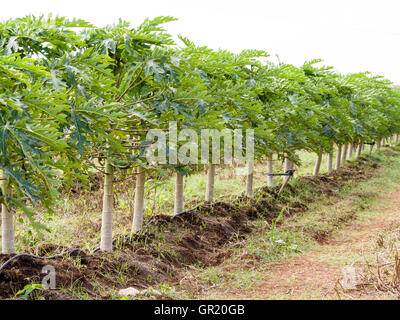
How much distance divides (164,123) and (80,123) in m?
1.34

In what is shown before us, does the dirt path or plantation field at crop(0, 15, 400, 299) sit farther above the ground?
plantation field at crop(0, 15, 400, 299)

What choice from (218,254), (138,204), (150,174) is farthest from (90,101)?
(218,254)

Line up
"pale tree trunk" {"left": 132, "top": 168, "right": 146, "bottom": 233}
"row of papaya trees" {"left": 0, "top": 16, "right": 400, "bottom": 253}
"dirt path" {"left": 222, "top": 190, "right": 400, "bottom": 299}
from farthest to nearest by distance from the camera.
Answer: "pale tree trunk" {"left": 132, "top": 168, "right": 146, "bottom": 233}, "dirt path" {"left": 222, "top": 190, "right": 400, "bottom": 299}, "row of papaya trees" {"left": 0, "top": 16, "right": 400, "bottom": 253}
